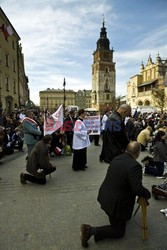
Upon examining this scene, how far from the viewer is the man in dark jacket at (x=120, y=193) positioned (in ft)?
8.46

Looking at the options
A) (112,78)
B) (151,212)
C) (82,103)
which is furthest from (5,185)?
(82,103)

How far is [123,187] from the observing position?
266cm

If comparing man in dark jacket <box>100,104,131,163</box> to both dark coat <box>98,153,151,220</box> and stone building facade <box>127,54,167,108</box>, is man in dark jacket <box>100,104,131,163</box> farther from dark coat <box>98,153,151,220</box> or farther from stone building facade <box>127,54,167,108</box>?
stone building facade <box>127,54,167,108</box>

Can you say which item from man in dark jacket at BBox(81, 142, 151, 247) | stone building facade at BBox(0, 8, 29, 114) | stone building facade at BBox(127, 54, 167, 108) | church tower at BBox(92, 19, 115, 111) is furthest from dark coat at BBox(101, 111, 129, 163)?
church tower at BBox(92, 19, 115, 111)

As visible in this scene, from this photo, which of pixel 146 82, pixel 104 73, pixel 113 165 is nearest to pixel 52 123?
pixel 113 165

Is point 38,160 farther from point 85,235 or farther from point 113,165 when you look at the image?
point 113,165

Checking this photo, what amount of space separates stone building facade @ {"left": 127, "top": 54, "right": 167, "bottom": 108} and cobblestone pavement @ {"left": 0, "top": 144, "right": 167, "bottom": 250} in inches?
1932

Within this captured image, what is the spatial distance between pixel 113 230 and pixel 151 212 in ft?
4.23

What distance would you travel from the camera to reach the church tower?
89812 millimetres

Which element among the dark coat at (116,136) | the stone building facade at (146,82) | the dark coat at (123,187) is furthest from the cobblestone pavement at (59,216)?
the stone building facade at (146,82)

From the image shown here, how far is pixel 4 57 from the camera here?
26484mm

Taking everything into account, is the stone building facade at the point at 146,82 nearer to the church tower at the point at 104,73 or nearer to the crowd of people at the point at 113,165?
the church tower at the point at 104,73

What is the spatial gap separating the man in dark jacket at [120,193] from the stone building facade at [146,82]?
166 ft

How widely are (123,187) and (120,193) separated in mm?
102
